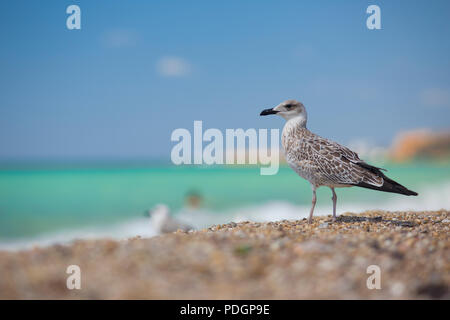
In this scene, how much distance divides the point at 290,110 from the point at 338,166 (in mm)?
1481

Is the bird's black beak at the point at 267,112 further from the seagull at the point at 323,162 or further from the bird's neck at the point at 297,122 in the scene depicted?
the bird's neck at the point at 297,122

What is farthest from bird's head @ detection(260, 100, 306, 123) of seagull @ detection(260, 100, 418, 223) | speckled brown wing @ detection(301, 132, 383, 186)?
speckled brown wing @ detection(301, 132, 383, 186)

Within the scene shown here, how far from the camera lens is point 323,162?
261 inches

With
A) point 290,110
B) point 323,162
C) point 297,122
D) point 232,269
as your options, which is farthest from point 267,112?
point 232,269

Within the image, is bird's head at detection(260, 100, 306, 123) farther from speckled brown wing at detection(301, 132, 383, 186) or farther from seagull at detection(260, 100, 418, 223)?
speckled brown wing at detection(301, 132, 383, 186)

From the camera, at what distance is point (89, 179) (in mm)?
34750

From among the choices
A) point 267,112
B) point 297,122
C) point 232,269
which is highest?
point 267,112

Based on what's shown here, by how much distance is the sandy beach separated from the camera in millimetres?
3289

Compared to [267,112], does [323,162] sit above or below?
below

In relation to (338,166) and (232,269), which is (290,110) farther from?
(232,269)

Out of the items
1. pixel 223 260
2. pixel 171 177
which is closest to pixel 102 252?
pixel 223 260

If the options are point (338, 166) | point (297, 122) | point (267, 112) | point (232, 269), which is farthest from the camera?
point (267, 112)

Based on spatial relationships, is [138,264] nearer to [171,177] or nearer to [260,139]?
[260,139]

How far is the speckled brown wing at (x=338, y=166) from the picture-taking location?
6484 millimetres
